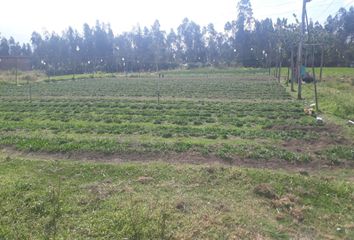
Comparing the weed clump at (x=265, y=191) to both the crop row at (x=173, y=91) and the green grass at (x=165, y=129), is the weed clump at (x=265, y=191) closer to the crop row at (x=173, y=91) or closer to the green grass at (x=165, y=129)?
the green grass at (x=165, y=129)

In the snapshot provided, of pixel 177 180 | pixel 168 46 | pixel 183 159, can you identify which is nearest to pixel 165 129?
pixel 183 159

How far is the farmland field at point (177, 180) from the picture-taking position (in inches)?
263

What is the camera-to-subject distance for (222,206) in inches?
295

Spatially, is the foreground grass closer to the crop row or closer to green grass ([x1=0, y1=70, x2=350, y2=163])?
green grass ([x1=0, y1=70, x2=350, y2=163])

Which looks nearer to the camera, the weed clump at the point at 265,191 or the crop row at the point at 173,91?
the weed clump at the point at 265,191

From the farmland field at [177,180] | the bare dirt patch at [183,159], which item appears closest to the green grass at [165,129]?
the farmland field at [177,180]

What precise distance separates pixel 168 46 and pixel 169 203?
109m

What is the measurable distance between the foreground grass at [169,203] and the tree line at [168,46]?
86071 millimetres

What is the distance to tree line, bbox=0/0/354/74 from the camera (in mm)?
97562

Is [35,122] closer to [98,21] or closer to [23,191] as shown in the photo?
[23,191]

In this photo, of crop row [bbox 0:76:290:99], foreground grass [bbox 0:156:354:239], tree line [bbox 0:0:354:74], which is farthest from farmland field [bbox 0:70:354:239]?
tree line [bbox 0:0:354:74]

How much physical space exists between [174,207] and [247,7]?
109 metres

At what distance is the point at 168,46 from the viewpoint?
373 ft

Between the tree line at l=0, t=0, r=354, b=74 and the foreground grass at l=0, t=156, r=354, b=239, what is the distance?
282 feet
